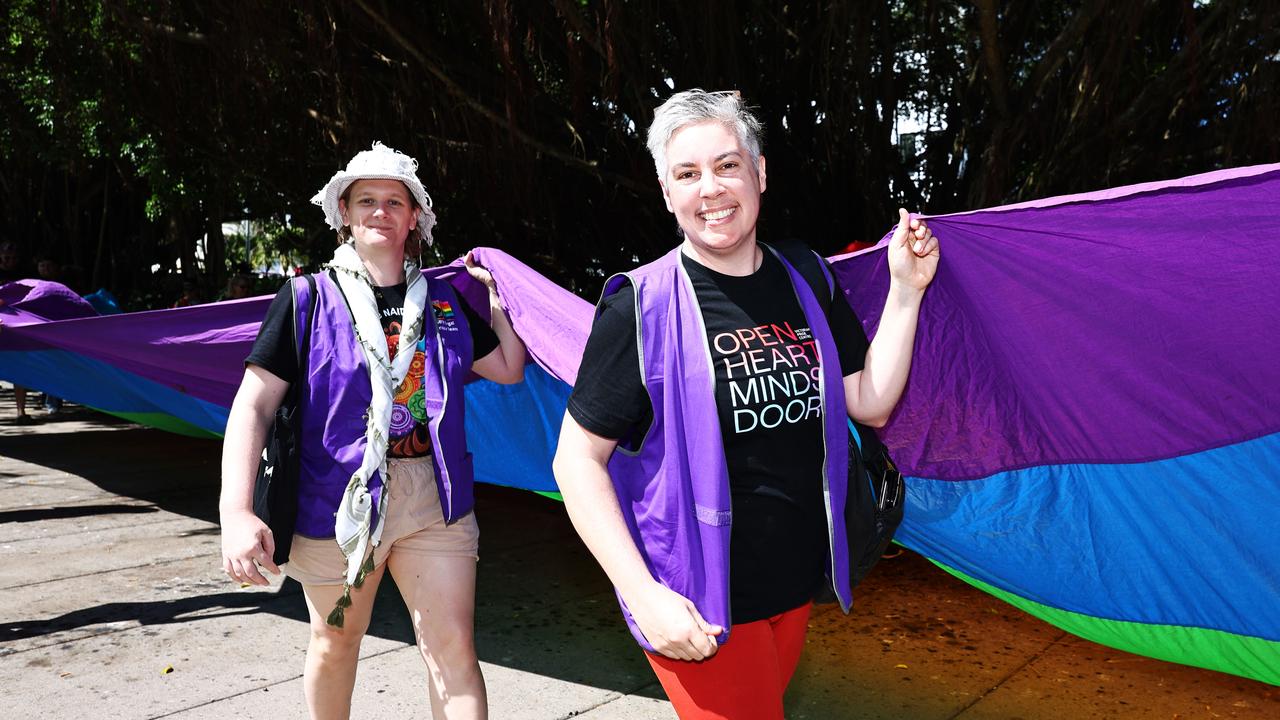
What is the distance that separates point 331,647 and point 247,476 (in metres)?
0.49

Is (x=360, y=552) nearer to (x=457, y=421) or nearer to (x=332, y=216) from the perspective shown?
(x=457, y=421)

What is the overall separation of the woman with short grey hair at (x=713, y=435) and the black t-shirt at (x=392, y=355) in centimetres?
88

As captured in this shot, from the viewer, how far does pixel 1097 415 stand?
2725mm

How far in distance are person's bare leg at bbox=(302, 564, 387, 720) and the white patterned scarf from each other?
0.07 m

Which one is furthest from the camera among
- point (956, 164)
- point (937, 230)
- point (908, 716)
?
point (956, 164)

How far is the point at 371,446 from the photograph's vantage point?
2.48 metres

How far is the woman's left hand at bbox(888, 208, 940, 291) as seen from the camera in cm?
200

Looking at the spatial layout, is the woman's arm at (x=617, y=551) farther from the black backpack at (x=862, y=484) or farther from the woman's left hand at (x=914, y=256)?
the woman's left hand at (x=914, y=256)

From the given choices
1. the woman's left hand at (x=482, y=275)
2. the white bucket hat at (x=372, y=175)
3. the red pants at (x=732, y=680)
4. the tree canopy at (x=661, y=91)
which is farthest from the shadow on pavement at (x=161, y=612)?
the red pants at (x=732, y=680)

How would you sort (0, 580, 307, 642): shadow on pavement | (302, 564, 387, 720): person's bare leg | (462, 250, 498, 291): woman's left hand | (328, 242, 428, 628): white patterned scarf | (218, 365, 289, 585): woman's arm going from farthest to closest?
(0, 580, 307, 642): shadow on pavement → (462, 250, 498, 291): woman's left hand → (302, 564, 387, 720): person's bare leg → (328, 242, 428, 628): white patterned scarf → (218, 365, 289, 585): woman's arm

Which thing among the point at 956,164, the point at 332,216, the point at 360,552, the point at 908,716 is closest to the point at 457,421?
the point at 360,552

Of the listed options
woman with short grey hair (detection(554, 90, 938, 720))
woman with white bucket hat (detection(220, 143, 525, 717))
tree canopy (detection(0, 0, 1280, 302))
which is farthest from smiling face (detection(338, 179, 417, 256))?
tree canopy (detection(0, 0, 1280, 302))

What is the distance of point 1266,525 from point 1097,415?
0.49 meters

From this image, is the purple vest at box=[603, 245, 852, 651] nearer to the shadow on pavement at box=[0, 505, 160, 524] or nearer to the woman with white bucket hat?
the woman with white bucket hat
